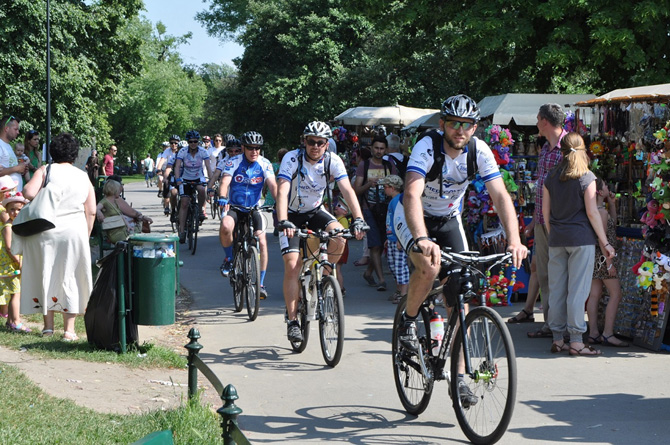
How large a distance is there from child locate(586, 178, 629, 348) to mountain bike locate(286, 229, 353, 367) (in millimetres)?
2514

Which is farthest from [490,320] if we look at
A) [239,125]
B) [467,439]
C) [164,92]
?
[164,92]

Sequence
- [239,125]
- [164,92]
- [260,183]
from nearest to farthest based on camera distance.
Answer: [260,183] < [239,125] < [164,92]

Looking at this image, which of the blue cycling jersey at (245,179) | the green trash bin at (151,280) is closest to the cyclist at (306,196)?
the green trash bin at (151,280)

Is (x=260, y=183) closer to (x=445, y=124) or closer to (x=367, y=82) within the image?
(x=445, y=124)

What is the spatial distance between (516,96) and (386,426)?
10695 millimetres

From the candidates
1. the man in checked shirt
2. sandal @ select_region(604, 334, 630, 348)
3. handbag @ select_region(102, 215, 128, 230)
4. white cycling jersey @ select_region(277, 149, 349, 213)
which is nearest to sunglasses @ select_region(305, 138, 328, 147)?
white cycling jersey @ select_region(277, 149, 349, 213)

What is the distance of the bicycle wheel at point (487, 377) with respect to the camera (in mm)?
5168

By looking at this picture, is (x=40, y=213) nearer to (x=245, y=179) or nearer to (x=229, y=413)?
(x=245, y=179)

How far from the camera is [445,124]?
19.8 ft

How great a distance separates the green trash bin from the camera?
26.5 feet

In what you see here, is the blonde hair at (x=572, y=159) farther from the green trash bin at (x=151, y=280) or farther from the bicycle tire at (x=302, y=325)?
the green trash bin at (x=151, y=280)

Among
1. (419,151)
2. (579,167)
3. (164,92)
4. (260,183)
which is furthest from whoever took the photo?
(164,92)

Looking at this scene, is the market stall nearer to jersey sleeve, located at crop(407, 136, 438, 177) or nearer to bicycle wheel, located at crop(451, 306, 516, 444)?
jersey sleeve, located at crop(407, 136, 438, 177)

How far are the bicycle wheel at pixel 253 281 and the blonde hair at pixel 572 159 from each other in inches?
142
